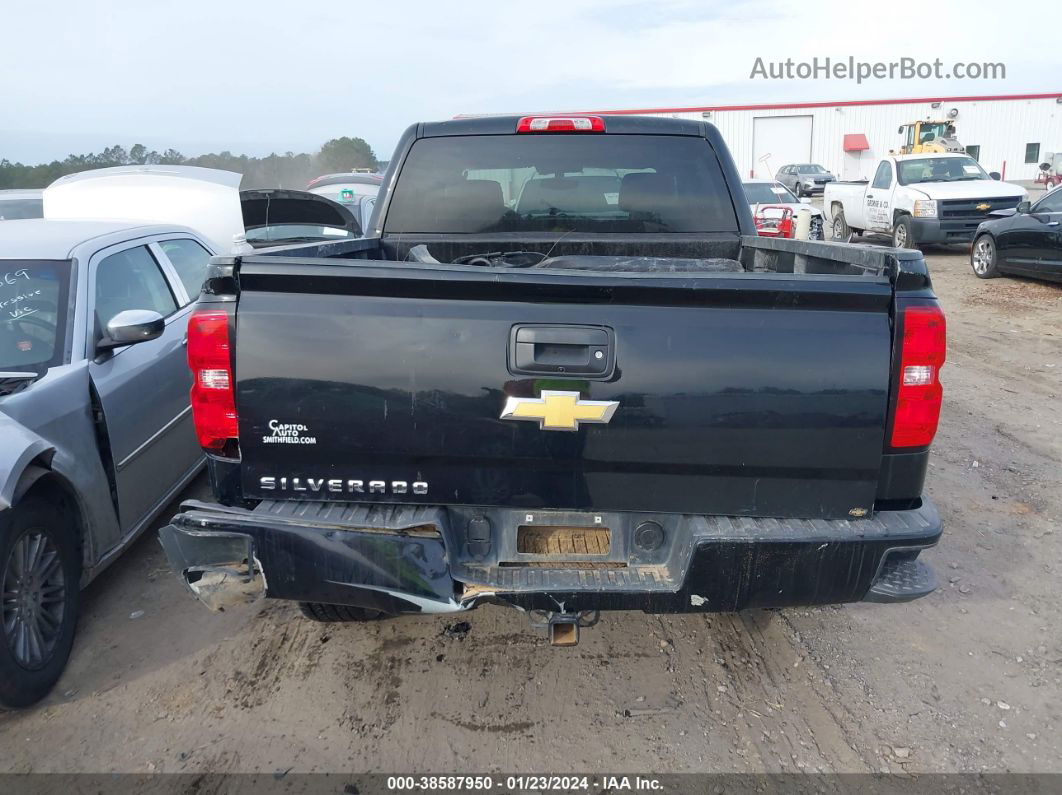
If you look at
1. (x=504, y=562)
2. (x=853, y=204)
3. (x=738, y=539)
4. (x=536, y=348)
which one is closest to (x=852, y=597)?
(x=738, y=539)

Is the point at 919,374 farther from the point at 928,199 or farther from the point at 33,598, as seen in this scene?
the point at 928,199

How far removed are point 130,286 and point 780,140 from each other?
157ft

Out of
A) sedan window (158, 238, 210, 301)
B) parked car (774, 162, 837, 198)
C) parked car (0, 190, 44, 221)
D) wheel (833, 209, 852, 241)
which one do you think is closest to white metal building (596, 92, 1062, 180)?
parked car (774, 162, 837, 198)

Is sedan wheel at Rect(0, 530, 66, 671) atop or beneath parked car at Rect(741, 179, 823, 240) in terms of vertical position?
beneath

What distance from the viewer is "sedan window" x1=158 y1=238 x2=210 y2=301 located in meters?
5.07

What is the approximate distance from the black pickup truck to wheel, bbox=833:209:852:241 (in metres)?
17.8

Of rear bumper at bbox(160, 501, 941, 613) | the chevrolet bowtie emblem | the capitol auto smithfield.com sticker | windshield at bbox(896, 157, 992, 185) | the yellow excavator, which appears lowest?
rear bumper at bbox(160, 501, 941, 613)

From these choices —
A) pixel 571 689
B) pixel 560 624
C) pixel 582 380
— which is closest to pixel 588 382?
pixel 582 380

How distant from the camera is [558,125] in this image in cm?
410

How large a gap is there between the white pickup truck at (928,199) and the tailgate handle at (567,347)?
46.8 feet

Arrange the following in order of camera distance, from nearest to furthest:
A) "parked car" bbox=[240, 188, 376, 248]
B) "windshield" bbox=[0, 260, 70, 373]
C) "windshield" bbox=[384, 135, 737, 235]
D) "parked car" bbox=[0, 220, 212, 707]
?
"parked car" bbox=[0, 220, 212, 707] < "windshield" bbox=[0, 260, 70, 373] < "windshield" bbox=[384, 135, 737, 235] < "parked car" bbox=[240, 188, 376, 248]

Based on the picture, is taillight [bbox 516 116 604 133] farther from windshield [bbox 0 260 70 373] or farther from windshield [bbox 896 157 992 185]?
windshield [bbox 896 157 992 185]

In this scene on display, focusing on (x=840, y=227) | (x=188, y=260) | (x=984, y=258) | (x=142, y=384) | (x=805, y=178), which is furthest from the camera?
(x=805, y=178)

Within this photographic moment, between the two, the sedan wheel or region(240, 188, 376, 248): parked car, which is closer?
the sedan wheel
